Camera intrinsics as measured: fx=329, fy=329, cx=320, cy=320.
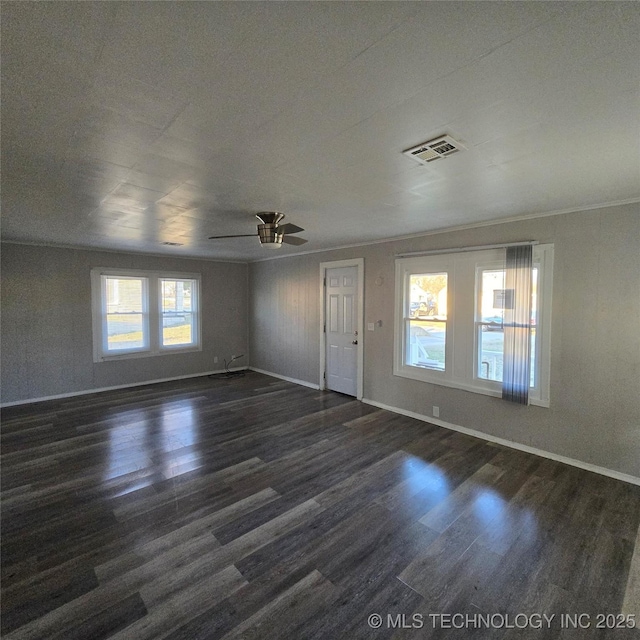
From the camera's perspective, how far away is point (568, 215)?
330 centimetres

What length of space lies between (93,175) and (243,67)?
177 centimetres

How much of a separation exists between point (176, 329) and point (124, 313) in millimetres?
1022

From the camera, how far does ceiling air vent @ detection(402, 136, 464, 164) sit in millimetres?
1889

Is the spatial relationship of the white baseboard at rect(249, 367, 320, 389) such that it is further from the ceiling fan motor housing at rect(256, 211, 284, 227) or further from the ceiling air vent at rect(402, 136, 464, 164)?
the ceiling air vent at rect(402, 136, 464, 164)

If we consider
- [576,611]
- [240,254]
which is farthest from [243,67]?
[240,254]

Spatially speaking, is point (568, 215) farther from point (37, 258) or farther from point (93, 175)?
point (37, 258)

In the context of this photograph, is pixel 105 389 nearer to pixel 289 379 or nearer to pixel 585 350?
pixel 289 379

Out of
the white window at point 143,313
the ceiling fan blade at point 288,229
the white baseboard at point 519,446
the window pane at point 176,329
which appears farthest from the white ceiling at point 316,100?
the window pane at point 176,329

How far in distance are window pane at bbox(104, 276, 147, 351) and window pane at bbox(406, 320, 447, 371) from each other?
509cm

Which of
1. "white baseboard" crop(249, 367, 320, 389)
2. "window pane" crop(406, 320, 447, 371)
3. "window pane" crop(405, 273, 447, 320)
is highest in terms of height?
"window pane" crop(405, 273, 447, 320)

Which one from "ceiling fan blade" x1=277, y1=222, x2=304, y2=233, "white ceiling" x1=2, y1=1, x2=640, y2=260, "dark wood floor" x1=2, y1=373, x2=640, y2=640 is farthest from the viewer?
"ceiling fan blade" x1=277, y1=222, x2=304, y2=233

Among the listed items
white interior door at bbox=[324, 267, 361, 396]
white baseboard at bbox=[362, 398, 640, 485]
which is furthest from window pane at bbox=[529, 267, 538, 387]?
white interior door at bbox=[324, 267, 361, 396]

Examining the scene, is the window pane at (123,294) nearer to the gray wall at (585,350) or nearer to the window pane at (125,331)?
the window pane at (125,331)

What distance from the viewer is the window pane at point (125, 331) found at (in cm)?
609
